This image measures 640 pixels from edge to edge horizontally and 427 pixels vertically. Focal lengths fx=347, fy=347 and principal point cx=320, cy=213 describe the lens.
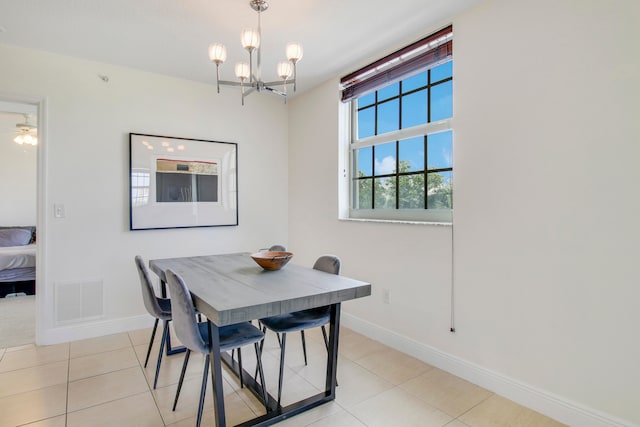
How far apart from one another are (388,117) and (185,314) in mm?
2280

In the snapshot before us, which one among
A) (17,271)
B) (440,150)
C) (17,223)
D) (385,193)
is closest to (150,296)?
(385,193)

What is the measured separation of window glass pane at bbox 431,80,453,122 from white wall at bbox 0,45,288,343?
2.16 m

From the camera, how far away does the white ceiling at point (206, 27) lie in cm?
221

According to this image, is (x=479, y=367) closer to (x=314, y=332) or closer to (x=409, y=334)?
(x=409, y=334)

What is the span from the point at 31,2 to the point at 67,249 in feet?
6.13

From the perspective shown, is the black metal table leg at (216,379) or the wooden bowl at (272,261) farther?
the wooden bowl at (272,261)

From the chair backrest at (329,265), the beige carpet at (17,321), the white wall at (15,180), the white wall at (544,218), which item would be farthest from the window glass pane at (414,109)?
the white wall at (15,180)

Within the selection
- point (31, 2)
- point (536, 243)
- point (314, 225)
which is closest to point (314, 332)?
point (314, 225)

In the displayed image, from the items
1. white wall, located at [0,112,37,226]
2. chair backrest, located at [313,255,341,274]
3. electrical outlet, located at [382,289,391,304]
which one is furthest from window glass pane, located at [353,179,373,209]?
white wall, located at [0,112,37,226]

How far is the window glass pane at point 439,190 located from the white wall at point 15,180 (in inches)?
262

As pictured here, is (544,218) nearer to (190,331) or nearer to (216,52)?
(190,331)

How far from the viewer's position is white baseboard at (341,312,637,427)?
1759 millimetres

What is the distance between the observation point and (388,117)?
120 inches

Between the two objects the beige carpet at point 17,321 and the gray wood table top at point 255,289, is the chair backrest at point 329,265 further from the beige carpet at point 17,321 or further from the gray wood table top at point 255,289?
the beige carpet at point 17,321
